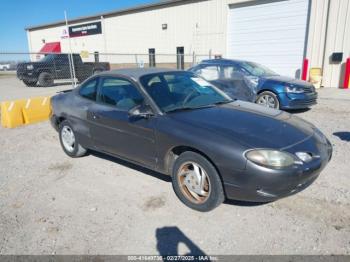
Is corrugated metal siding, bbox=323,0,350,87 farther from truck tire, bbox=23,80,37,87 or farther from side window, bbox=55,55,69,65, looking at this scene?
truck tire, bbox=23,80,37,87

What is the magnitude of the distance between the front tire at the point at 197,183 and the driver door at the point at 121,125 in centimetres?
45

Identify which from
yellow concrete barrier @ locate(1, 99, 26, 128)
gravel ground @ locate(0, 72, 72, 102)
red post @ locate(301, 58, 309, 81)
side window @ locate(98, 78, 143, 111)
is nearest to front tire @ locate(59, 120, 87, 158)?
side window @ locate(98, 78, 143, 111)

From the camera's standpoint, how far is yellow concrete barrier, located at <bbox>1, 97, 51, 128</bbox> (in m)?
7.35

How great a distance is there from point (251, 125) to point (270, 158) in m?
0.59

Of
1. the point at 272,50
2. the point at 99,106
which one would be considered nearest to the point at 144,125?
the point at 99,106

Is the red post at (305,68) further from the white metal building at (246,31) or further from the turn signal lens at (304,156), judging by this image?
the turn signal lens at (304,156)

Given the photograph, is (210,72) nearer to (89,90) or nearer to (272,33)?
(89,90)

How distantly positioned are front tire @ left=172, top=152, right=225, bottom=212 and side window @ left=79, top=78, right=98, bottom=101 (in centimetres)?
194

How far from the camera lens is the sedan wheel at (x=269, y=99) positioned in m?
7.72

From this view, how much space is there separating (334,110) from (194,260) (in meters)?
7.84

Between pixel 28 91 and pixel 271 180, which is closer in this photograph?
pixel 271 180

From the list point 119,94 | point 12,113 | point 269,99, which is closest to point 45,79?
point 12,113

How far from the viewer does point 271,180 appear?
2.66 m

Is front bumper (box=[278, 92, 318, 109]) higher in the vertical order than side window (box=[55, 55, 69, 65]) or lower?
lower
